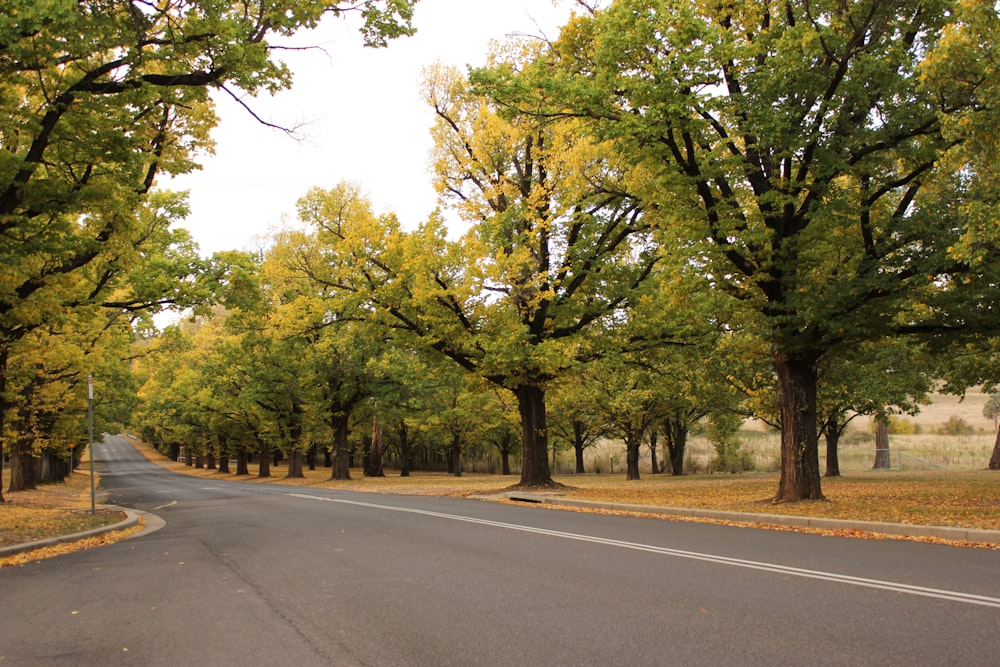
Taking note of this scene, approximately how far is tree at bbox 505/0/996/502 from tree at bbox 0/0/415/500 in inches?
190

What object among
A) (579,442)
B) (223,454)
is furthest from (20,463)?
(579,442)

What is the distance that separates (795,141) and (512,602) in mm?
10523

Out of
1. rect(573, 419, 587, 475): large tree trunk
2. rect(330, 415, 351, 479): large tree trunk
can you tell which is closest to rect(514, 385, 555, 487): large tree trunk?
rect(330, 415, 351, 479): large tree trunk

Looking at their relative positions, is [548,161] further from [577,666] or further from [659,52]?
[577,666]

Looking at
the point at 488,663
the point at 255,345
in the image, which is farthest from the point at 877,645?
the point at 255,345

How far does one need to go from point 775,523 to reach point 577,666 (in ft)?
29.6

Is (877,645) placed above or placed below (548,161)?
below

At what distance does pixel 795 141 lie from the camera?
13133 millimetres

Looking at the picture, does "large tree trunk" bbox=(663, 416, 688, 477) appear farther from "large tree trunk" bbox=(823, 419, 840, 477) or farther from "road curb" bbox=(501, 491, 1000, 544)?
"road curb" bbox=(501, 491, 1000, 544)

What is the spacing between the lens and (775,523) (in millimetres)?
12289

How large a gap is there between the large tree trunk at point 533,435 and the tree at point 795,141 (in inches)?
366

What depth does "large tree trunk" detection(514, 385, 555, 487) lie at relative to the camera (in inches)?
921

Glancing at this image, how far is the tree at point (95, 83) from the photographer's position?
991cm

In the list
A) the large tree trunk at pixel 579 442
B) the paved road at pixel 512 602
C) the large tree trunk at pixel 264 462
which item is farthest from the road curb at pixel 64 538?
the large tree trunk at pixel 579 442
